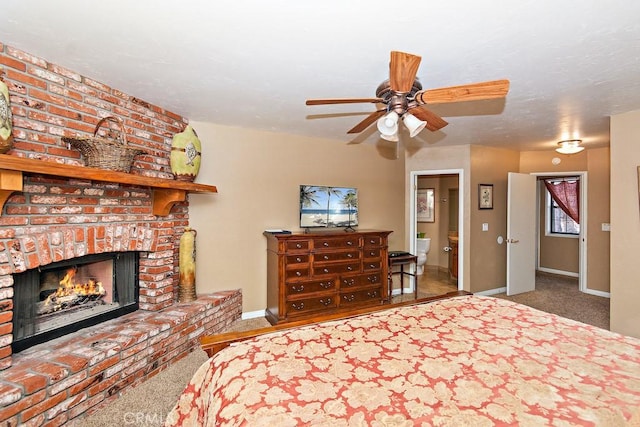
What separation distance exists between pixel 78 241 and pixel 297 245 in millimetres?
1954

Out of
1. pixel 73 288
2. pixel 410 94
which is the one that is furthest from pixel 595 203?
pixel 73 288

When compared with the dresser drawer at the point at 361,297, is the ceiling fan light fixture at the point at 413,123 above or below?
above

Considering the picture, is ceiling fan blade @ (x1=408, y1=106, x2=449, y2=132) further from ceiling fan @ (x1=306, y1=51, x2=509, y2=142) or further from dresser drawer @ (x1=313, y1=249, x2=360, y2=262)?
dresser drawer @ (x1=313, y1=249, x2=360, y2=262)

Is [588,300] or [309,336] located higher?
[309,336]

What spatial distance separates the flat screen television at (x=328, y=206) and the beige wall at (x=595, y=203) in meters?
3.62

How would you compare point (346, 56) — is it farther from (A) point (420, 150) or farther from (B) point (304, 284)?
(A) point (420, 150)

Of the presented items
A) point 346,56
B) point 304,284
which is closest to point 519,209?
point 304,284

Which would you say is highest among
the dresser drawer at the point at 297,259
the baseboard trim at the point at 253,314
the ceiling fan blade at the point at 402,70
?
the ceiling fan blade at the point at 402,70

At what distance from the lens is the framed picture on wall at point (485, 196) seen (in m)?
4.79

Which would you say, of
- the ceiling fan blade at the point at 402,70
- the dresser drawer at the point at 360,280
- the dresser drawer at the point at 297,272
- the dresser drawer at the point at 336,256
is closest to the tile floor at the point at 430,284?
the dresser drawer at the point at 360,280

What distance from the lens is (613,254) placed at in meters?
3.18

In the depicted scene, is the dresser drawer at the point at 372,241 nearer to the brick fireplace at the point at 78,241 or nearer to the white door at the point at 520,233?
the brick fireplace at the point at 78,241

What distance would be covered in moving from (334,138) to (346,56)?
228cm

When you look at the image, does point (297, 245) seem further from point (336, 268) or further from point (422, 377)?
point (422, 377)
